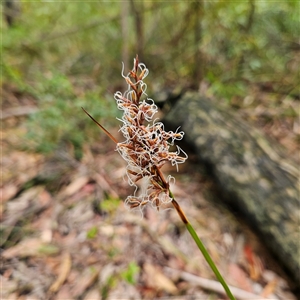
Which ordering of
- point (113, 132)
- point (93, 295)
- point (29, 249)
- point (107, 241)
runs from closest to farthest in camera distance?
1. point (93, 295)
2. point (29, 249)
3. point (107, 241)
4. point (113, 132)

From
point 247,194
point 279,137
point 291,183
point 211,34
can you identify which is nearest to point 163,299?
point 247,194

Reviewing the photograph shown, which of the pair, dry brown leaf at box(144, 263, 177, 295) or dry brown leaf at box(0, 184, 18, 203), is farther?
dry brown leaf at box(0, 184, 18, 203)

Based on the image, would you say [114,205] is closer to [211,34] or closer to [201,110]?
[201,110]

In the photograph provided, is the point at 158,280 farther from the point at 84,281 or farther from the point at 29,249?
the point at 29,249

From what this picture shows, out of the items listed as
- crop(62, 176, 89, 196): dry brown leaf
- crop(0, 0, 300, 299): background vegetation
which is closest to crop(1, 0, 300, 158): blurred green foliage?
crop(0, 0, 300, 299): background vegetation

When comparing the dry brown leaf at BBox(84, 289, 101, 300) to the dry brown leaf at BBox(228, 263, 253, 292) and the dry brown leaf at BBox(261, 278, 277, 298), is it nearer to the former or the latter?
the dry brown leaf at BBox(228, 263, 253, 292)

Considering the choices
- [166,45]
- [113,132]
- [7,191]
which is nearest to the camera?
[7,191]

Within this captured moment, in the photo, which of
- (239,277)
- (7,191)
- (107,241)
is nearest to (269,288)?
(239,277)

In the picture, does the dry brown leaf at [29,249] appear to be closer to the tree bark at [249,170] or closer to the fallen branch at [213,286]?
the fallen branch at [213,286]
